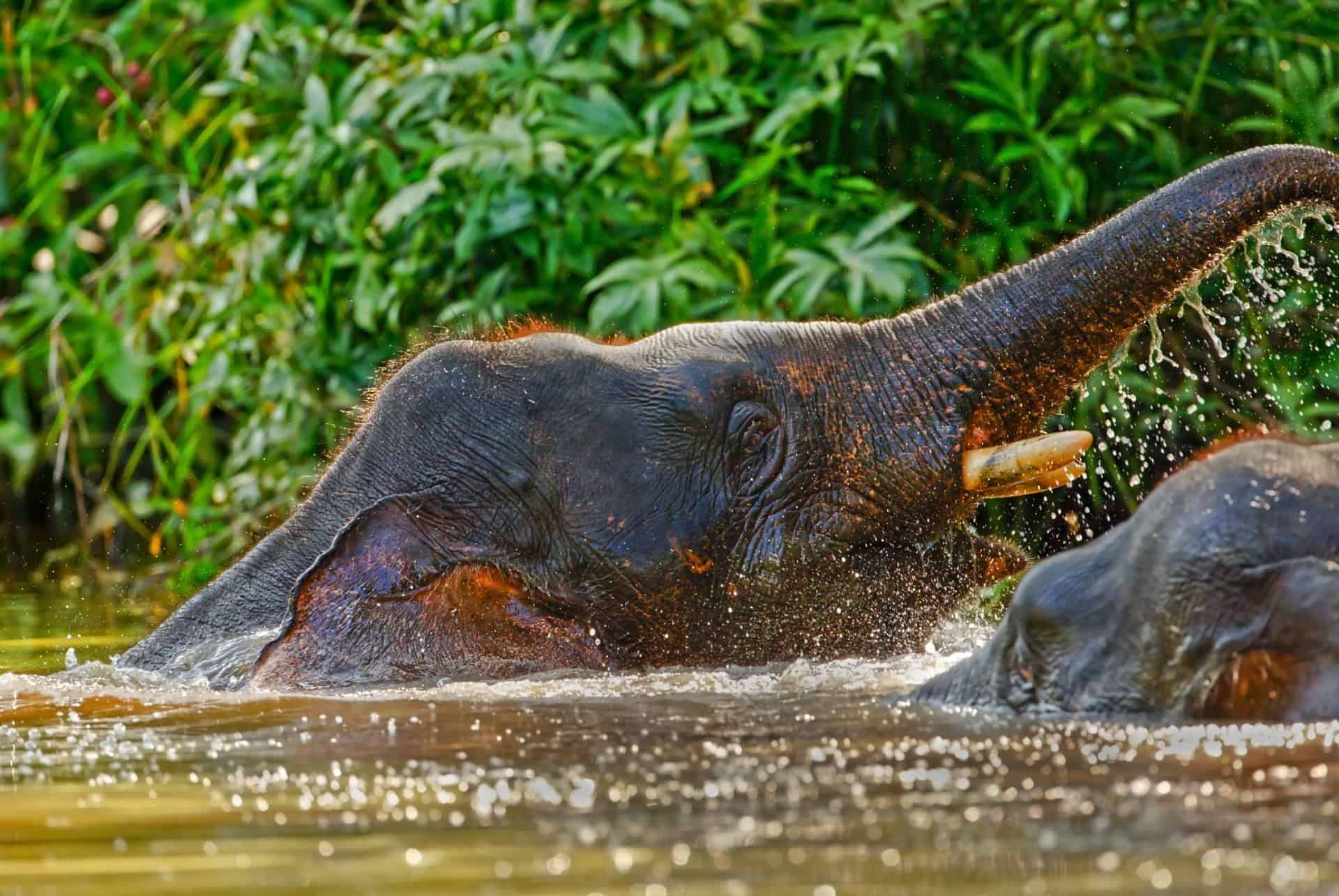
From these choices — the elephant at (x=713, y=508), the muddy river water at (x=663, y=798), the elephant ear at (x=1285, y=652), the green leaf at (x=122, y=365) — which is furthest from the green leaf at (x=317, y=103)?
the elephant ear at (x=1285, y=652)

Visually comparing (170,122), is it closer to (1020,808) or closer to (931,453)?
(931,453)

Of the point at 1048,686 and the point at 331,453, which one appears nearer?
the point at 1048,686

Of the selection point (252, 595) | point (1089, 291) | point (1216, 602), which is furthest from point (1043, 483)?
point (252, 595)

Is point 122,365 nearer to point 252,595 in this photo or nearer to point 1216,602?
point 252,595

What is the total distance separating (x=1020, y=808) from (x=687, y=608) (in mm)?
2372

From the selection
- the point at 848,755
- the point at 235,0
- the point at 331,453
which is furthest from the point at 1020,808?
the point at 235,0

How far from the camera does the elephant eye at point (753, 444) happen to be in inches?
224

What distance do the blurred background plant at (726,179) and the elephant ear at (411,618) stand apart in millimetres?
1938

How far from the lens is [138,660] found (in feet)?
21.0

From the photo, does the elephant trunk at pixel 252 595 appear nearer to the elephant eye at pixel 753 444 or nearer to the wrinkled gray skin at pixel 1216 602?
the elephant eye at pixel 753 444

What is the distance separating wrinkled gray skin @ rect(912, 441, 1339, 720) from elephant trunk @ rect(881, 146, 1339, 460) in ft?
3.82

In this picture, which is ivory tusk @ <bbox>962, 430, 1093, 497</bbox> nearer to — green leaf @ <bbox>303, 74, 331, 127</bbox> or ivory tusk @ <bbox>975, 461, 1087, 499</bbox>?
ivory tusk @ <bbox>975, 461, 1087, 499</bbox>

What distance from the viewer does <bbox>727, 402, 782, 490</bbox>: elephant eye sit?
5.70 m

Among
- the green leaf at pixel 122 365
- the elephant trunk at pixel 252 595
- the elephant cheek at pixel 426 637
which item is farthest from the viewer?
the green leaf at pixel 122 365
